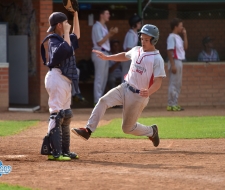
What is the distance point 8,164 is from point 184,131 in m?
5.08

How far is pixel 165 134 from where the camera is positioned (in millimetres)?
12227

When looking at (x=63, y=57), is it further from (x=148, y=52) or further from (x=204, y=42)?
(x=204, y=42)

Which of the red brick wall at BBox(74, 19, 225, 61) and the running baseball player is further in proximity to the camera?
the red brick wall at BBox(74, 19, 225, 61)

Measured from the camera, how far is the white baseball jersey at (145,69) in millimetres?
9352

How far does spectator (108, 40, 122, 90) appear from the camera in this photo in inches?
693

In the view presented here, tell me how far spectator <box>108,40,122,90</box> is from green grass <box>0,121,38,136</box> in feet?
13.2

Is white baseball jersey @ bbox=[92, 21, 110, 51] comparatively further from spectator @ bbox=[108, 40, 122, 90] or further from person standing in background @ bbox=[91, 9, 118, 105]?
spectator @ bbox=[108, 40, 122, 90]

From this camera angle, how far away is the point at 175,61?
1656cm

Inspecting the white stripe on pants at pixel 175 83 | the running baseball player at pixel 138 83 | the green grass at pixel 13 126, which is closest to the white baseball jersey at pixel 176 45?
the white stripe on pants at pixel 175 83

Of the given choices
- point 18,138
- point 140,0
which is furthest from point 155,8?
point 18,138

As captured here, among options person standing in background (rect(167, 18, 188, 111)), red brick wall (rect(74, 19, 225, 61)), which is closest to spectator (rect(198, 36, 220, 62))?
red brick wall (rect(74, 19, 225, 61))

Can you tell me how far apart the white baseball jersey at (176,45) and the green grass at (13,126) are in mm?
4266

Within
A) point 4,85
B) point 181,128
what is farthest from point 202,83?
point 4,85

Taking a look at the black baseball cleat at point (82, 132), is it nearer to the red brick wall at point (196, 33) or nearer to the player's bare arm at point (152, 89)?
the player's bare arm at point (152, 89)
